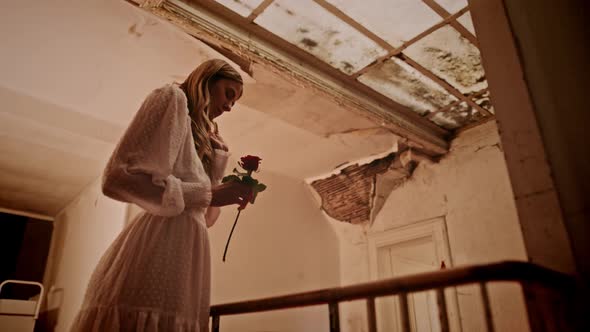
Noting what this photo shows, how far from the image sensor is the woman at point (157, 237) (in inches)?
41.4

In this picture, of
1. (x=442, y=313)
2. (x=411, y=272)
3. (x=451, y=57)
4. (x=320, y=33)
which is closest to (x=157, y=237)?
(x=442, y=313)

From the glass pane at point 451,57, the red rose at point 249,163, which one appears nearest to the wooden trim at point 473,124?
the glass pane at point 451,57

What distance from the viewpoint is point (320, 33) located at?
272 centimetres

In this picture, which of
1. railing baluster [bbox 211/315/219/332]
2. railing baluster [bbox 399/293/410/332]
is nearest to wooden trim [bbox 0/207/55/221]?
railing baluster [bbox 211/315/219/332]

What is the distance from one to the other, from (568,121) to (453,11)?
161 centimetres

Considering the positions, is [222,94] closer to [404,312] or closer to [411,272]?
[404,312]

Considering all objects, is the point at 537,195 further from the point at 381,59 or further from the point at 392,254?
the point at 392,254

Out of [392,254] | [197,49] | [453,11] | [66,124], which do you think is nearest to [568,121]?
[453,11]

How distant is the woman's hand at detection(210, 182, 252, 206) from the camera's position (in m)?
1.29

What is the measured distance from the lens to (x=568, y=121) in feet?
3.88

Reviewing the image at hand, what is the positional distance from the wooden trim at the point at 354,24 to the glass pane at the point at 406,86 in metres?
0.19

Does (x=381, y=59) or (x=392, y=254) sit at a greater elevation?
(x=381, y=59)

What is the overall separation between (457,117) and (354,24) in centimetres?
166

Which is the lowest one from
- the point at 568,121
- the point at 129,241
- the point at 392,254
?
the point at 129,241
